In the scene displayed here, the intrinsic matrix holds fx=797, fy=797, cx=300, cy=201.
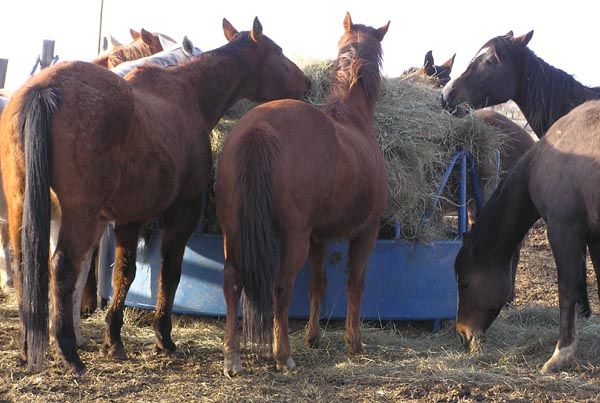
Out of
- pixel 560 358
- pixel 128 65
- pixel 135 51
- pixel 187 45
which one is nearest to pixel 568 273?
pixel 560 358

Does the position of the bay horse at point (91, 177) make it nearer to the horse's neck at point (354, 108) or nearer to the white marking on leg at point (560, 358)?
the horse's neck at point (354, 108)

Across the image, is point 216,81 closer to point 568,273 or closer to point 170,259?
point 170,259

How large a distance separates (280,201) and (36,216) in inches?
50.6

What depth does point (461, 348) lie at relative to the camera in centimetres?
572

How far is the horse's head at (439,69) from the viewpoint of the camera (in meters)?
9.48

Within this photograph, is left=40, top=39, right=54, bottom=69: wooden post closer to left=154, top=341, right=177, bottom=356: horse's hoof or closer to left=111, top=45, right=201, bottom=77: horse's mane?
left=111, top=45, right=201, bottom=77: horse's mane

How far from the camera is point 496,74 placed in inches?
291

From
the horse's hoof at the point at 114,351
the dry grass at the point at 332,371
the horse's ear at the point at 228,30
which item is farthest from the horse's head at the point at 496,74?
the horse's hoof at the point at 114,351

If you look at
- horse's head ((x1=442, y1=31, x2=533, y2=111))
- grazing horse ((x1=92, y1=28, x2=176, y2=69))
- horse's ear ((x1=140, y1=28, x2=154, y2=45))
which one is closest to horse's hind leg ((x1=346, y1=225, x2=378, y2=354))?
horse's head ((x1=442, y1=31, x2=533, y2=111))

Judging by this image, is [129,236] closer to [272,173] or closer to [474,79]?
[272,173]

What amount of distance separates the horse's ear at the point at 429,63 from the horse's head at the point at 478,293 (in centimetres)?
415

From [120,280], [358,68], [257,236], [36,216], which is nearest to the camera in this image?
[36,216]

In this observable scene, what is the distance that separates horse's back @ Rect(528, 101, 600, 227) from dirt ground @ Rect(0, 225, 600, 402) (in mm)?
962

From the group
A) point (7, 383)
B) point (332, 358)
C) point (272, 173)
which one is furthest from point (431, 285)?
point (7, 383)
